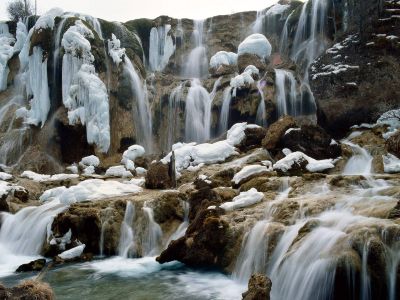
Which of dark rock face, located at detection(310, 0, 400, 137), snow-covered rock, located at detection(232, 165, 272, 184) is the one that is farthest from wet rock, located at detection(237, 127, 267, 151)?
snow-covered rock, located at detection(232, 165, 272, 184)

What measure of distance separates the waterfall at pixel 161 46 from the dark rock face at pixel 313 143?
1693 centimetres

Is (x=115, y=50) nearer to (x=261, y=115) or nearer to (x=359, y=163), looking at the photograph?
(x=261, y=115)

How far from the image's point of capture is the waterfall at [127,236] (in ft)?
36.6

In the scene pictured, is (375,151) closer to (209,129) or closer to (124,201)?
(124,201)

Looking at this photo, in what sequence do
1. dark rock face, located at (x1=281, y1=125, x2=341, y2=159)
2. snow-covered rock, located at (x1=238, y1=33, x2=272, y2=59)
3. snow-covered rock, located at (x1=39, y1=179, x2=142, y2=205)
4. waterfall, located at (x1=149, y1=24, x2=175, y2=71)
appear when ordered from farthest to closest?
waterfall, located at (x1=149, y1=24, x2=175, y2=71) → snow-covered rock, located at (x1=238, y1=33, x2=272, y2=59) → dark rock face, located at (x1=281, y1=125, x2=341, y2=159) → snow-covered rock, located at (x1=39, y1=179, x2=142, y2=205)

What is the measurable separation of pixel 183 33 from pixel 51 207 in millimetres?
20386

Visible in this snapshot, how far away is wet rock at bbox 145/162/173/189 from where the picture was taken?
14.8 m

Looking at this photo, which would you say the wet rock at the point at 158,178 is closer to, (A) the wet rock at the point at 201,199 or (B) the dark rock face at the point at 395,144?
(A) the wet rock at the point at 201,199

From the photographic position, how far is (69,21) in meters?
23.6

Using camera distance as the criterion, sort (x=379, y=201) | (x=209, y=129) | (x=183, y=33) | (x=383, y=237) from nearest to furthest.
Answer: (x=383, y=237)
(x=379, y=201)
(x=209, y=129)
(x=183, y=33)

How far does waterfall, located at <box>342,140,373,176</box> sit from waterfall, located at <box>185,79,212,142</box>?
391 inches

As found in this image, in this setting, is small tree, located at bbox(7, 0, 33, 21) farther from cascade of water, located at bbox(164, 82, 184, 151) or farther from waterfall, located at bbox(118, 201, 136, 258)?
waterfall, located at bbox(118, 201, 136, 258)

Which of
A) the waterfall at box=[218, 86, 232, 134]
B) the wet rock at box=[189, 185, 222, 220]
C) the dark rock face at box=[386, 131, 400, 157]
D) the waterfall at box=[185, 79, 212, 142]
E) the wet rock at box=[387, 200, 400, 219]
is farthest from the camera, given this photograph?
the waterfall at box=[185, 79, 212, 142]

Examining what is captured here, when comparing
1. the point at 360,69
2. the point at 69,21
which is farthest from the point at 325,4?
the point at 69,21
